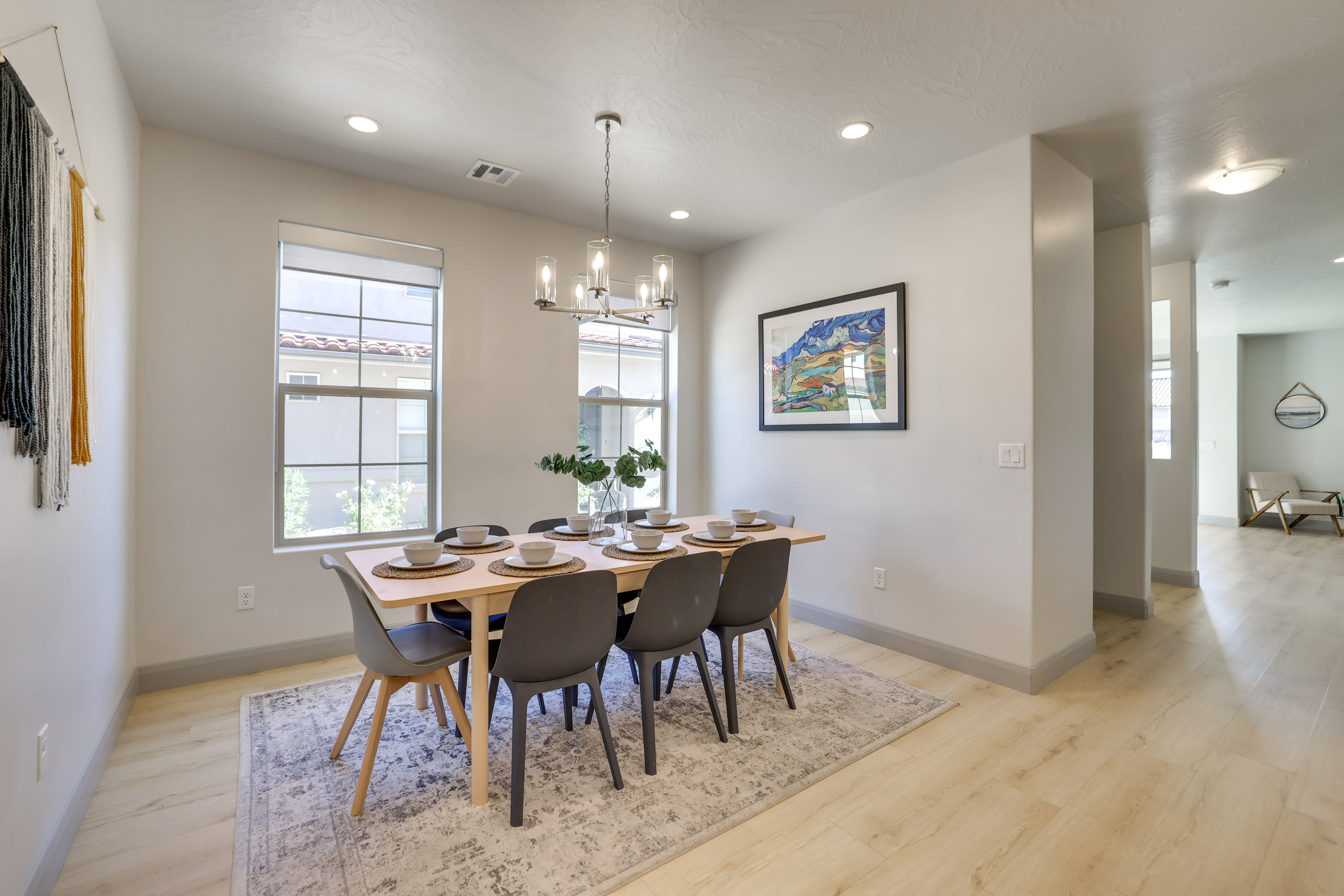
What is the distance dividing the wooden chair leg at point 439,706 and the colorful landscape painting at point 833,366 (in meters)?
2.56

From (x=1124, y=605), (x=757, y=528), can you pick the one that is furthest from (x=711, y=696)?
(x=1124, y=605)

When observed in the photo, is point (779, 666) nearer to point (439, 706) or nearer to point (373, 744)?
point (439, 706)

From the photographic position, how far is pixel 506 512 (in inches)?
146

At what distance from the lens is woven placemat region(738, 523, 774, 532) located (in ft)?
9.70

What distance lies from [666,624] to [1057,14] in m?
2.38

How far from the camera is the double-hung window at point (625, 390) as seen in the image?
4.21 meters

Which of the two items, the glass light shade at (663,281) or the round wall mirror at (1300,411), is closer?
the glass light shade at (663,281)

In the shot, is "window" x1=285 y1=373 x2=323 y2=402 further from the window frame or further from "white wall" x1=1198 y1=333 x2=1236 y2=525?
"white wall" x1=1198 y1=333 x2=1236 y2=525

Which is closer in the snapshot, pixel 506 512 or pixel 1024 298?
pixel 1024 298

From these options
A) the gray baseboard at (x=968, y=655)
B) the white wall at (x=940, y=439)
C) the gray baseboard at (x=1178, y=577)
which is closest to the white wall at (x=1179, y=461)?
Answer: the gray baseboard at (x=1178, y=577)

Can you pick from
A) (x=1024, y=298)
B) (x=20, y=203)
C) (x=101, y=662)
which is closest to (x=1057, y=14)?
(x=1024, y=298)

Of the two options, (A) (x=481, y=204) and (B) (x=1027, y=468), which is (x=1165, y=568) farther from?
(A) (x=481, y=204)

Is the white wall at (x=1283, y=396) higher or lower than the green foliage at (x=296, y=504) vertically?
higher

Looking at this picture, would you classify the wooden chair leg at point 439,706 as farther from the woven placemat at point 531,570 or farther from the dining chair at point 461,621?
the woven placemat at point 531,570
